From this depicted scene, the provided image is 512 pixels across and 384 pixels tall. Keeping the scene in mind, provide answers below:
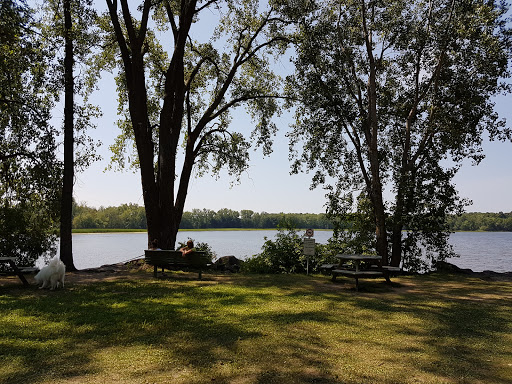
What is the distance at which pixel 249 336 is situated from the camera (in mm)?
5324

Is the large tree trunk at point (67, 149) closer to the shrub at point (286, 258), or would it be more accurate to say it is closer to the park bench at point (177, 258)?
the park bench at point (177, 258)

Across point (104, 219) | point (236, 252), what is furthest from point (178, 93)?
point (104, 219)

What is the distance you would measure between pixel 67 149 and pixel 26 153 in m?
1.68

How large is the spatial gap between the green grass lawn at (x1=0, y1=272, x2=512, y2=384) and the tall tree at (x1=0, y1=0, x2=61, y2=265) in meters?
5.23

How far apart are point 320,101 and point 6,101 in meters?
10.7

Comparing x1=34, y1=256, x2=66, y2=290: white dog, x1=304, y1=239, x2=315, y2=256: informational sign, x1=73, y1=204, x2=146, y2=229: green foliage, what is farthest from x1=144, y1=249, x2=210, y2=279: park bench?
x1=73, y1=204, x2=146, y2=229: green foliage

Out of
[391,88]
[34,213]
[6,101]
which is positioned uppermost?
[391,88]

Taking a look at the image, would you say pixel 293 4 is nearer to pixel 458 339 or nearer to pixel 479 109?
pixel 479 109

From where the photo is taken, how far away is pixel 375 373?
13.4ft

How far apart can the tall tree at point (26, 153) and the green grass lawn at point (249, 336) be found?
206 inches

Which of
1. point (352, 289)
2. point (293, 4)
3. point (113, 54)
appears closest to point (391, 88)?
point (293, 4)

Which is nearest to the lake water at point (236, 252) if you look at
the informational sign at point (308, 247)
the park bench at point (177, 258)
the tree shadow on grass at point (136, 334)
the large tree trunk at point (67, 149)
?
the informational sign at point (308, 247)

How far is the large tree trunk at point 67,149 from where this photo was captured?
13.5 metres

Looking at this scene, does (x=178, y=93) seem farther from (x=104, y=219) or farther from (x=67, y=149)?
(x=104, y=219)
